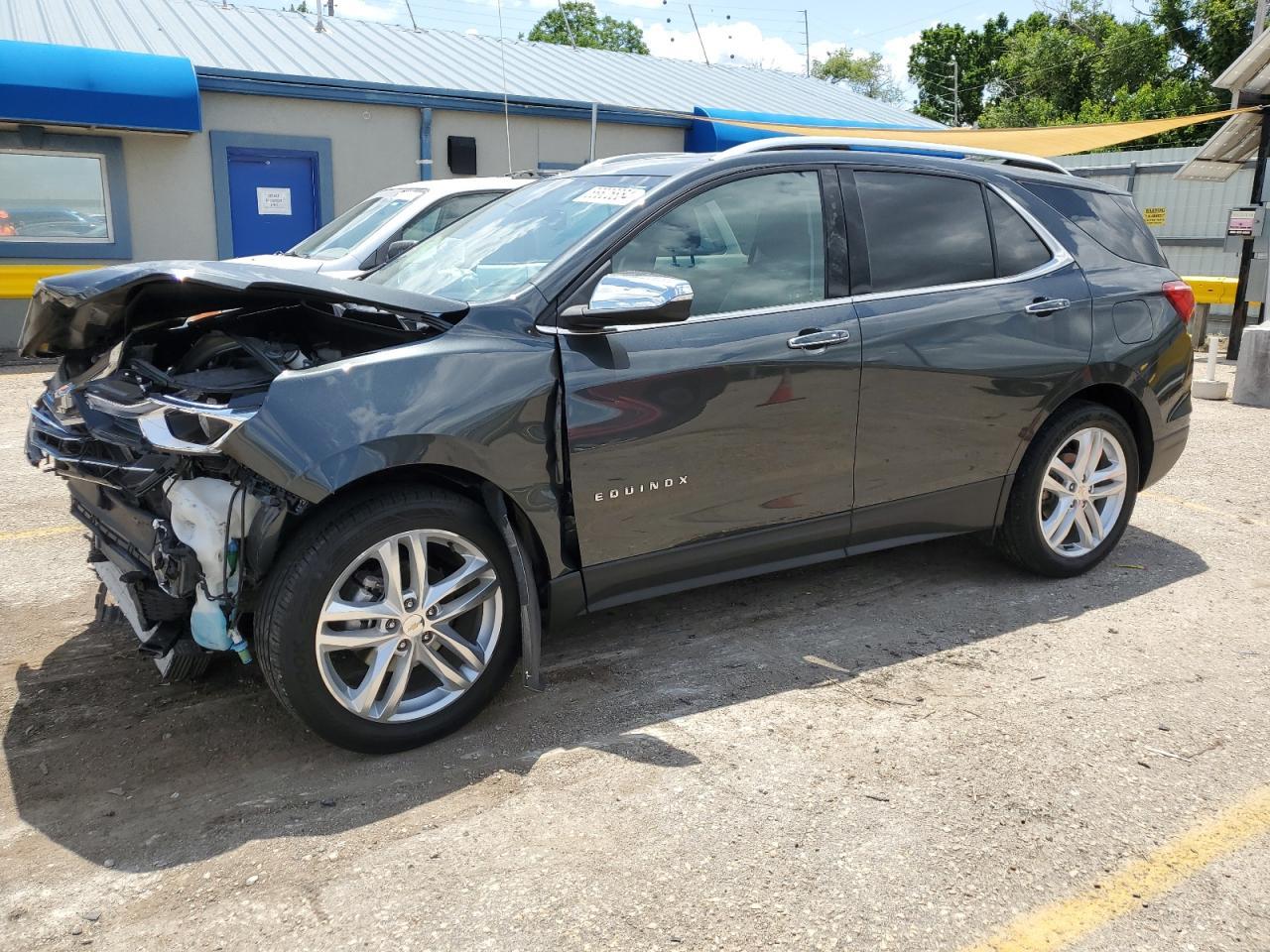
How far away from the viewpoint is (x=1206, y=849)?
2.81 meters

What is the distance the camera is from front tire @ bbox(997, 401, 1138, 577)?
4594 mm

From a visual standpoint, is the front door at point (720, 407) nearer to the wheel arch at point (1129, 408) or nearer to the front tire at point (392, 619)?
the front tire at point (392, 619)

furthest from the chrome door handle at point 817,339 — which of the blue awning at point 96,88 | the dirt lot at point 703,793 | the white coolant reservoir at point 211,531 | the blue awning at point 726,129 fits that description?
the blue awning at point 726,129

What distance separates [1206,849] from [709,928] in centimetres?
138

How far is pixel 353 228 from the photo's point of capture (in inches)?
340

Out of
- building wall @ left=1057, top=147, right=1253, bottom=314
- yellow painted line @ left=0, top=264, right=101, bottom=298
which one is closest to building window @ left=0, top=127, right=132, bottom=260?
yellow painted line @ left=0, top=264, right=101, bottom=298

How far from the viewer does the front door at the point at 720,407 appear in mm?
3461

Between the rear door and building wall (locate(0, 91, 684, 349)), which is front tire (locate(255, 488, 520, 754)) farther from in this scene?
building wall (locate(0, 91, 684, 349))

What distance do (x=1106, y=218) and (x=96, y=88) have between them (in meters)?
11.2

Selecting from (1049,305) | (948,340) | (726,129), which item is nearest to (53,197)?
(726,129)

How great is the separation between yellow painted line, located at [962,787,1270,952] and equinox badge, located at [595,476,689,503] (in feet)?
5.49

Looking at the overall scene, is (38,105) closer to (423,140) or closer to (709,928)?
(423,140)

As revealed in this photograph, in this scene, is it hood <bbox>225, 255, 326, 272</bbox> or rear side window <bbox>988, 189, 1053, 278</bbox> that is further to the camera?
hood <bbox>225, 255, 326, 272</bbox>

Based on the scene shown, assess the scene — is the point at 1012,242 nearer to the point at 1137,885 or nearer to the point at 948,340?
the point at 948,340
